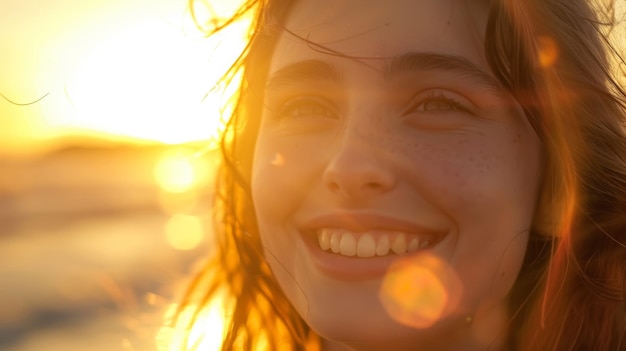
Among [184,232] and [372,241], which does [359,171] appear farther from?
[184,232]

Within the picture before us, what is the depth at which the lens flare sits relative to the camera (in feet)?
7.00

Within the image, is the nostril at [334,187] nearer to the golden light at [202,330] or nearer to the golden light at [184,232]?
the golden light at [202,330]

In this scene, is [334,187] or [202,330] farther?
[202,330]

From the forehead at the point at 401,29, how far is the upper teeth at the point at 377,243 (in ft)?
1.59

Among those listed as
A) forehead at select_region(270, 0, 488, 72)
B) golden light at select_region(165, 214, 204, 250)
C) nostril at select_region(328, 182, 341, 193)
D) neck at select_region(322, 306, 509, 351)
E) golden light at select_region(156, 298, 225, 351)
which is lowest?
golden light at select_region(165, 214, 204, 250)

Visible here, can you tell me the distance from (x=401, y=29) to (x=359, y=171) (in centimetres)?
41

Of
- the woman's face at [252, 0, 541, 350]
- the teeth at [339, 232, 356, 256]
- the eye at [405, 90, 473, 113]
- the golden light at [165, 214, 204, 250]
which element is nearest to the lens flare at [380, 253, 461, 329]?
the woman's face at [252, 0, 541, 350]

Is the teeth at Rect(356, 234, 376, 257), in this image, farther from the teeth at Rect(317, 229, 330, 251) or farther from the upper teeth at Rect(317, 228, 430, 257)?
the teeth at Rect(317, 229, 330, 251)

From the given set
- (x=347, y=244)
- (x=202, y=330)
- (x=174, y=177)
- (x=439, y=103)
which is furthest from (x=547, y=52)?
(x=174, y=177)

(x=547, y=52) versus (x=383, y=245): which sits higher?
(x=547, y=52)

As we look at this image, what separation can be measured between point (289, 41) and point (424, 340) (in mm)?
981

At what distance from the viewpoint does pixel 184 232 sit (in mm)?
8617

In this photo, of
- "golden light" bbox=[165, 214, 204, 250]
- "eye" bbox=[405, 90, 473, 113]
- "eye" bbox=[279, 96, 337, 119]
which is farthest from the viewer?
"golden light" bbox=[165, 214, 204, 250]

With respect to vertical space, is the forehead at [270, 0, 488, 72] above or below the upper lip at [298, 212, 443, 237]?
above
